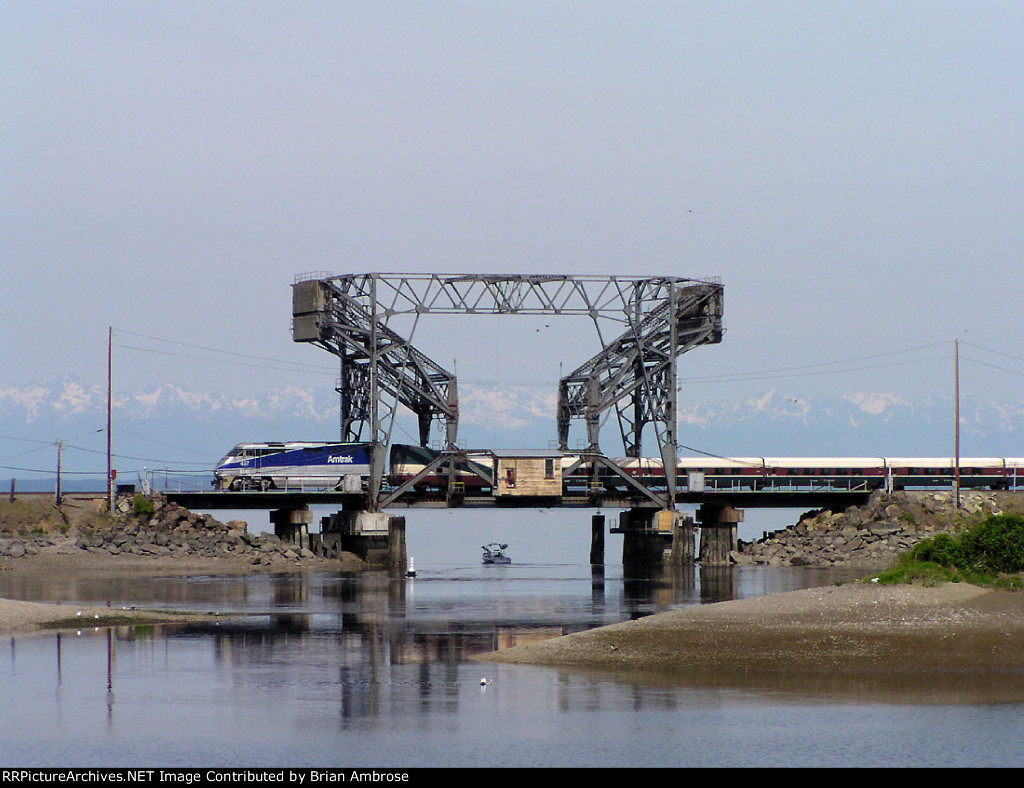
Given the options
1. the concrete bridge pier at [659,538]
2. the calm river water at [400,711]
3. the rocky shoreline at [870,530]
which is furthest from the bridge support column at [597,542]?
→ the calm river water at [400,711]

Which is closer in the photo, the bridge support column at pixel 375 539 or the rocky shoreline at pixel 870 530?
the rocky shoreline at pixel 870 530

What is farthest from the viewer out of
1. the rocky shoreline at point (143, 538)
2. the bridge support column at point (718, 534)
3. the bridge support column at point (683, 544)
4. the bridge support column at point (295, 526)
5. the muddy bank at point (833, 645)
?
the bridge support column at point (295, 526)

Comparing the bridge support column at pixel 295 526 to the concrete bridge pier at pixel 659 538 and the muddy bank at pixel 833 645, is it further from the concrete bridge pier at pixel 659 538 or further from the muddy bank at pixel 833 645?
the muddy bank at pixel 833 645

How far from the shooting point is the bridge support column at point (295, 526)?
344 ft

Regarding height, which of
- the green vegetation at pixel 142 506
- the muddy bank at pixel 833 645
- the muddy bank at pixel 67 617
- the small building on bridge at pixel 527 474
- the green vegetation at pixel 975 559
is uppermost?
the small building on bridge at pixel 527 474

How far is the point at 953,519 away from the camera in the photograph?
349 ft

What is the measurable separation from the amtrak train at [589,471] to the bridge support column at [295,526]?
2.19 m

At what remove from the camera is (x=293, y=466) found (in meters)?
Answer: 106

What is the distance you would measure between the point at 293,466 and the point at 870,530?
44.7 m

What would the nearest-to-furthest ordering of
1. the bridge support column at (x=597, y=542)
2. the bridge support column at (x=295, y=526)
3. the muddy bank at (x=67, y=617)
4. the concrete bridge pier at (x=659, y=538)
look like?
the muddy bank at (x=67, y=617) → the concrete bridge pier at (x=659, y=538) → the bridge support column at (x=295, y=526) → the bridge support column at (x=597, y=542)

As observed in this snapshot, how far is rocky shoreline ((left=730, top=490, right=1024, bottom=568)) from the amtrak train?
7.29 metres

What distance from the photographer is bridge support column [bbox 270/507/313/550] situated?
344 ft

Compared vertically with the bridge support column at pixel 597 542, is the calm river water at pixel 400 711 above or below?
above
